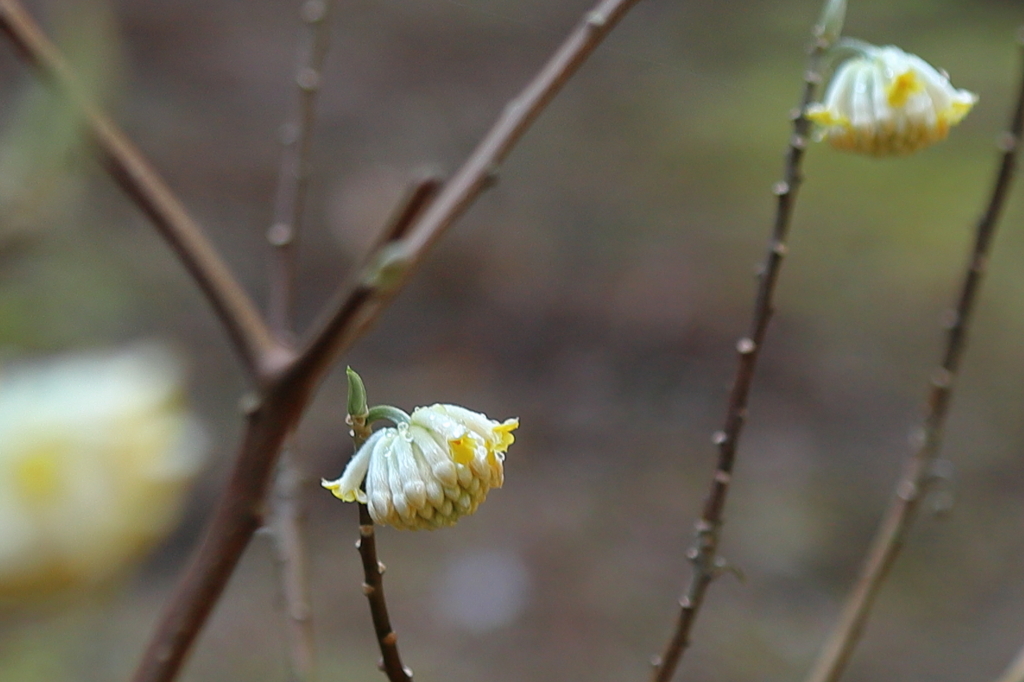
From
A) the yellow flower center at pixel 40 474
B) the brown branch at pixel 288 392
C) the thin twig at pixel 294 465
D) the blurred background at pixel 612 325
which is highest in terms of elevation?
the blurred background at pixel 612 325

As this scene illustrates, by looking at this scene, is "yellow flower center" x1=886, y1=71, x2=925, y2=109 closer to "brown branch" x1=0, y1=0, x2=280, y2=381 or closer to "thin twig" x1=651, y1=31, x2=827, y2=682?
"thin twig" x1=651, y1=31, x2=827, y2=682

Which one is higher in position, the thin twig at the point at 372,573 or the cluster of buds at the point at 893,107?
the cluster of buds at the point at 893,107

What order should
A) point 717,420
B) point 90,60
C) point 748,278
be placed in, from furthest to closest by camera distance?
point 748,278
point 717,420
point 90,60

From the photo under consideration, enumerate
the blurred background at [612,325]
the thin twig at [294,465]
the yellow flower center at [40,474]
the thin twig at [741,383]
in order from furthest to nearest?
1. the blurred background at [612,325]
2. the thin twig at [294,465]
3. the thin twig at [741,383]
4. the yellow flower center at [40,474]

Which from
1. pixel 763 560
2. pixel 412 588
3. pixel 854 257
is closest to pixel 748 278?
pixel 854 257

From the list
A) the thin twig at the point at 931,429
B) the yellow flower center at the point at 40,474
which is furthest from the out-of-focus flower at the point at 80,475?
the thin twig at the point at 931,429

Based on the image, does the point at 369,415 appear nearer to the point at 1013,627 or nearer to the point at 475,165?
the point at 475,165

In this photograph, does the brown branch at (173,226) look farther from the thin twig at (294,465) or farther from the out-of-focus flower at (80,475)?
the thin twig at (294,465)
